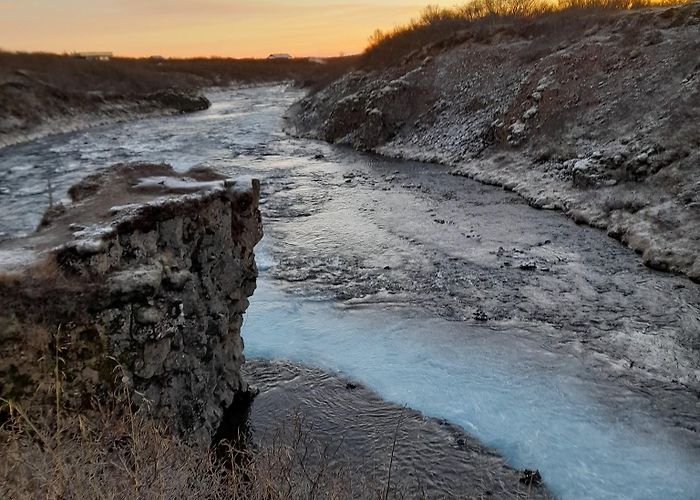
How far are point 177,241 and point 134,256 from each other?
667 millimetres

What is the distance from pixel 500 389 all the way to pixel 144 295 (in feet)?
17.2

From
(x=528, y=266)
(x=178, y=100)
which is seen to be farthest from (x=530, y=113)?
(x=178, y=100)

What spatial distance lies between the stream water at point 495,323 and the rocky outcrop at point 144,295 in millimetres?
1750

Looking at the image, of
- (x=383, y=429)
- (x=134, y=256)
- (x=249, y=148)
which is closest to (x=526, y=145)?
(x=249, y=148)

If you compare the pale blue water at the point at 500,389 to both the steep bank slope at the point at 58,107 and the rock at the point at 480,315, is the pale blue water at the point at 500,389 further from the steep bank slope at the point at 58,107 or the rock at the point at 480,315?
the steep bank slope at the point at 58,107

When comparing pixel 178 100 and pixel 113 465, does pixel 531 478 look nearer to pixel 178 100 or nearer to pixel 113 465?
pixel 113 465

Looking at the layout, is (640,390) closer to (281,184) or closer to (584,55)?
(281,184)

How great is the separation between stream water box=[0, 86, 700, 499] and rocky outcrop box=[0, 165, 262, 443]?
175cm

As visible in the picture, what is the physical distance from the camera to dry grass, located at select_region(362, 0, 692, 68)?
33031 mm

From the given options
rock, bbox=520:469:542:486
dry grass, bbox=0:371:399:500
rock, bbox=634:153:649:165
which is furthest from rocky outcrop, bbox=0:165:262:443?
rock, bbox=634:153:649:165

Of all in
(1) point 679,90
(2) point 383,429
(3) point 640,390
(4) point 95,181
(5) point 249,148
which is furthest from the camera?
(5) point 249,148

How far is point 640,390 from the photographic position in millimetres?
8062

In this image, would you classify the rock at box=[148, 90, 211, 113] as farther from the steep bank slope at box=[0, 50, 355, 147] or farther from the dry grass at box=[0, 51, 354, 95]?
the dry grass at box=[0, 51, 354, 95]

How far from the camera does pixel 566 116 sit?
71.4 feet
